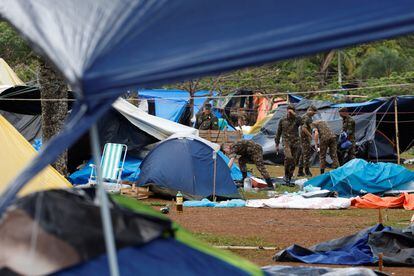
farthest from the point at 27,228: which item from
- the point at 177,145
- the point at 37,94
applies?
the point at 37,94

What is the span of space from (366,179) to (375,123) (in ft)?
24.9

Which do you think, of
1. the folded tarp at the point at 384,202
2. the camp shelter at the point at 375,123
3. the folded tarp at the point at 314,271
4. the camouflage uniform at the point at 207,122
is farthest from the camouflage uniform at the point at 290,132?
the folded tarp at the point at 314,271

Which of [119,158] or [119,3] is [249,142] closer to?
[119,158]

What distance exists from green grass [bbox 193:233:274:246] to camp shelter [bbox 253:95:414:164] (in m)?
12.7

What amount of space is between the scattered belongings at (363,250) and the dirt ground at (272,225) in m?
0.13

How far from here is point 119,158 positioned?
50.4 ft

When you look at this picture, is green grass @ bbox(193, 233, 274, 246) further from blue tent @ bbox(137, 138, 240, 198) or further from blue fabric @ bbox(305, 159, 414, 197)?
blue fabric @ bbox(305, 159, 414, 197)

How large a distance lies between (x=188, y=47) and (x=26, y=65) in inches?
1181

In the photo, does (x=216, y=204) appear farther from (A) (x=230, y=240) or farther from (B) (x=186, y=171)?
(A) (x=230, y=240)

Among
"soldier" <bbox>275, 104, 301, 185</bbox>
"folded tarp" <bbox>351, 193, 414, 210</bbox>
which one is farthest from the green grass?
"soldier" <bbox>275, 104, 301, 185</bbox>

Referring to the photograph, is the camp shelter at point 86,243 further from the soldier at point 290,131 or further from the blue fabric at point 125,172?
the soldier at point 290,131

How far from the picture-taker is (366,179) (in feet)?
49.9

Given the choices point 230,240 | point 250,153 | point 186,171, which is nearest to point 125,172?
point 186,171

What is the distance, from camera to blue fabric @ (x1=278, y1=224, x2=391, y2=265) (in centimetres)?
830
